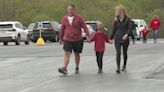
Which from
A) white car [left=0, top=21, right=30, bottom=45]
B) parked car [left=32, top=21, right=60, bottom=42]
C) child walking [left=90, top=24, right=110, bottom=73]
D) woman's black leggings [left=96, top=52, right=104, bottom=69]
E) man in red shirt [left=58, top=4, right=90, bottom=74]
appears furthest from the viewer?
parked car [left=32, top=21, right=60, bottom=42]

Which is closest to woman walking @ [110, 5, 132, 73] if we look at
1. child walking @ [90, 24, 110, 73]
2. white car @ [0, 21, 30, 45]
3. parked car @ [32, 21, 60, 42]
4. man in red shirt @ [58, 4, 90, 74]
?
child walking @ [90, 24, 110, 73]

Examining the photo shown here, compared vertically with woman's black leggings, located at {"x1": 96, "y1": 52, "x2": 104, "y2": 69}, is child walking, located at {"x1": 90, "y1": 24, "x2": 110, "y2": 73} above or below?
above

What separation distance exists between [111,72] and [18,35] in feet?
76.8

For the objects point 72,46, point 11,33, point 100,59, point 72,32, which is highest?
point 72,32

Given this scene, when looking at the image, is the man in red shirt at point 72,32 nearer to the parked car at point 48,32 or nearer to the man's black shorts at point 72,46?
the man's black shorts at point 72,46

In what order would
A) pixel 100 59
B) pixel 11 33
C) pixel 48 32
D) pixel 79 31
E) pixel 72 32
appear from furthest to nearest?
pixel 48 32 < pixel 11 33 < pixel 100 59 < pixel 79 31 < pixel 72 32

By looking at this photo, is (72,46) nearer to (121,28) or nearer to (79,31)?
(79,31)

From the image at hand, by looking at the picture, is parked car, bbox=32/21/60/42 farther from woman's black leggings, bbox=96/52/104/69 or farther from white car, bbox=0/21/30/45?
woman's black leggings, bbox=96/52/104/69

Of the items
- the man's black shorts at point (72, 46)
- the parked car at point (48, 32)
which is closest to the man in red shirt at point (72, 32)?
the man's black shorts at point (72, 46)

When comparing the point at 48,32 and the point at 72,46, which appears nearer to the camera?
the point at 72,46

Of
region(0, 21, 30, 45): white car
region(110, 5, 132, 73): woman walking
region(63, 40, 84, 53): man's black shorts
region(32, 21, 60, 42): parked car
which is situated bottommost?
region(32, 21, 60, 42): parked car

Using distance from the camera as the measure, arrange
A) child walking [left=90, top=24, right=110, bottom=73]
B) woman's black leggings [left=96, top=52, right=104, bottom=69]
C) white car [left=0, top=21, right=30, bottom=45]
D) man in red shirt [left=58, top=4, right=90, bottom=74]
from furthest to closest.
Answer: white car [left=0, top=21, right=30, bottom=45] < child walking [left=90, top=24, right=110, bottom=73] < woman's black leggings [left=96, top=52, right=104, bottom=69] < man in red shirt [left=58, top=4, right=90, bottom=74]

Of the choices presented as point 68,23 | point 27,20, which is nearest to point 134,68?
point 68,23

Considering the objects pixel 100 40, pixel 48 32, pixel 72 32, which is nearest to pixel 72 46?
pixel 72 32
